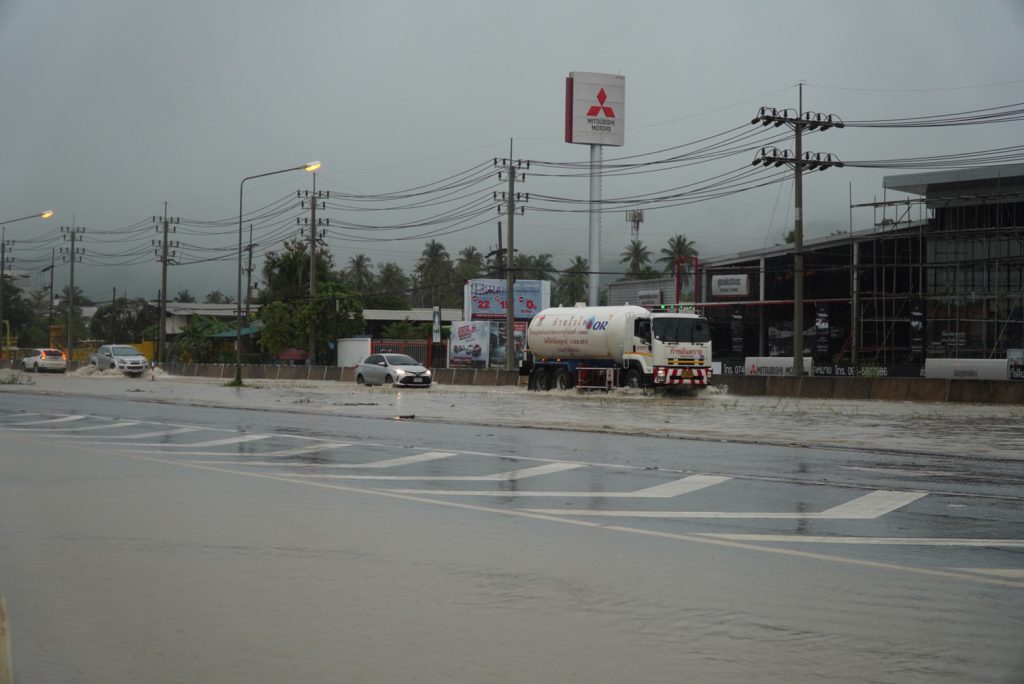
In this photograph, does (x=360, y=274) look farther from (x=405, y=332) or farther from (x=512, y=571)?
(x=512, y=571)

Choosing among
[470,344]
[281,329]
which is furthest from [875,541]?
[281,329]

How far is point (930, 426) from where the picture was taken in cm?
2391

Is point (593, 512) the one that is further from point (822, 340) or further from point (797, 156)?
point (822, 340)

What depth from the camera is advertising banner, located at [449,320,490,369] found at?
7644cm

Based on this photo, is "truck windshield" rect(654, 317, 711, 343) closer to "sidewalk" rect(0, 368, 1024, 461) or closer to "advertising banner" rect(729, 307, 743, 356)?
"sidewalk" rect(0, 368, 1024, 461)

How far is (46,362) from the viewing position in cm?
6781

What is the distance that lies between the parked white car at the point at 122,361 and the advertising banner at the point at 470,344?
843 inches

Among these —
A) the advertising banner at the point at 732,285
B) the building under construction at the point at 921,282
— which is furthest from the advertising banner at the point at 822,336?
the advertising banner at the point at 732,285

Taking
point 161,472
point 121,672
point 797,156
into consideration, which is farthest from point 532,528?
point 797,156

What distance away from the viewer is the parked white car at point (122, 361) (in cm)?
6197

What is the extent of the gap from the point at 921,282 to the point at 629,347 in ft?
75.3

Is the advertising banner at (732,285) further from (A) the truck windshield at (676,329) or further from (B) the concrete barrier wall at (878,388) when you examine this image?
(A) the truck windshield at (676,329)

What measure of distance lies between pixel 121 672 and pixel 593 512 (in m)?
5.92

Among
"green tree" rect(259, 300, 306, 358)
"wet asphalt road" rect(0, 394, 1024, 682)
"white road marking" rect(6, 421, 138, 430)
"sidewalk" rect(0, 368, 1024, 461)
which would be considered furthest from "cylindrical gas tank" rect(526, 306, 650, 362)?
"green tree" rect(259, 300, 306, 358)
